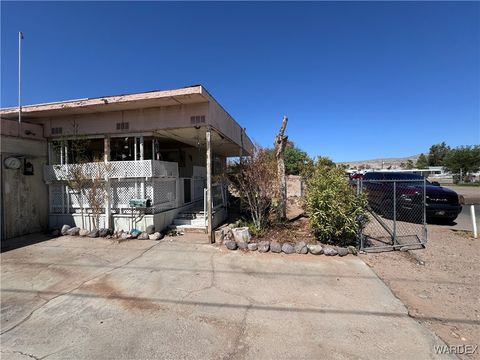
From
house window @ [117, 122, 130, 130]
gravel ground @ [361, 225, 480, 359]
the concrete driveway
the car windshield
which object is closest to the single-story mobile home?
house window @ [117, 122, 130, 130]

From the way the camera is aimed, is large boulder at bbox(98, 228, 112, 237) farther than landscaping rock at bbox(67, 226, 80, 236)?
No

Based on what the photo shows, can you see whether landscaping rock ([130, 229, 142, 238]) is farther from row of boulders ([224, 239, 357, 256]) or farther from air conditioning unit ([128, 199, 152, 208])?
row of boulders ([224, 239, 357, 256])

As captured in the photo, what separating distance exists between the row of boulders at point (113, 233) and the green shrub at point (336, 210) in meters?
4.45

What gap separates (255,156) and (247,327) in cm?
→ 484

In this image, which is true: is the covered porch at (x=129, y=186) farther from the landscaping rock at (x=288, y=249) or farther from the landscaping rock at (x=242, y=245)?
the landscaping rock at (x=288, y=249)

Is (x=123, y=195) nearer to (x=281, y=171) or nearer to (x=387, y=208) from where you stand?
(x=281, y=171)

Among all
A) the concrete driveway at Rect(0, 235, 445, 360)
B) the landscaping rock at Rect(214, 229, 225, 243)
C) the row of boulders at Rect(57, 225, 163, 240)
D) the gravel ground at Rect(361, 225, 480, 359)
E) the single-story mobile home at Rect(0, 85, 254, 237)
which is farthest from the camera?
the row of boulders at Rect(57, 225, 163, 240)

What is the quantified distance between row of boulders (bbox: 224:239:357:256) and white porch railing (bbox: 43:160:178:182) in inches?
126

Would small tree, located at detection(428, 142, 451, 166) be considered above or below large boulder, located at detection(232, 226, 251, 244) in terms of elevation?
above

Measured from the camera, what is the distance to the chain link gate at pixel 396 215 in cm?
627

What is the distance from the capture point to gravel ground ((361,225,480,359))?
115 inches

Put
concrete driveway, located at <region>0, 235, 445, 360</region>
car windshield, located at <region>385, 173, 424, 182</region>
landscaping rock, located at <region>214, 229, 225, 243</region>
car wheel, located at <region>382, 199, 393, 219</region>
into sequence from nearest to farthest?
concrete driveway, located at <region>0, 235, 445, 360</region>
landscaping rock, located at <region>214, 229, 225, 243</region>
car wheel, located at <region>382, 199, 393, 219</region>
car windshield, located at <region>385, 173, 424, 182</region>

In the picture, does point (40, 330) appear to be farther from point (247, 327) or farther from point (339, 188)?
point (339, 188)

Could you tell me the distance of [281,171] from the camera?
26.2 ft
